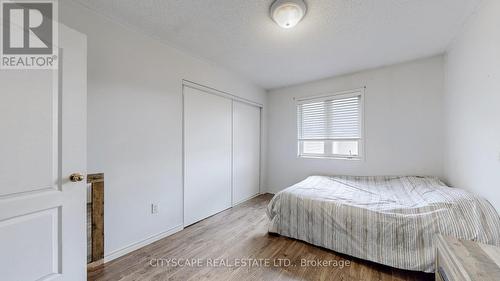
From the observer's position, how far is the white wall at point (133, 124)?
1762 mm

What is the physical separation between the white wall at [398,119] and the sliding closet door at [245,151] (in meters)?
1.08

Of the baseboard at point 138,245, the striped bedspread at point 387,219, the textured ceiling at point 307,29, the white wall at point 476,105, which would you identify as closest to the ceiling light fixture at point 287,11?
the textured ceiling at point 307,29

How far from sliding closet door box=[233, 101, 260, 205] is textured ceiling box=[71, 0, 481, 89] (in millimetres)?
1012

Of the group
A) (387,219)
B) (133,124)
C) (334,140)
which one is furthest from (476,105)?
(133,124)

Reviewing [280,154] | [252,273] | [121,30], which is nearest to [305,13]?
[121,30]

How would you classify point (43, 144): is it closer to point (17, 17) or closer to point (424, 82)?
point (17, 17)

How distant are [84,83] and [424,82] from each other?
3.96 m

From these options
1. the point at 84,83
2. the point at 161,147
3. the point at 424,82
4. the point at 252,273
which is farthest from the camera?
the point at 424,82

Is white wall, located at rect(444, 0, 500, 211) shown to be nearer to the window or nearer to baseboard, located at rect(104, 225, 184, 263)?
the window

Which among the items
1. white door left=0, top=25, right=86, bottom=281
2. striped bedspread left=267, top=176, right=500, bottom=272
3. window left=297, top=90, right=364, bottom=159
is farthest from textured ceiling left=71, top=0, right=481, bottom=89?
striped bedspread left=267, top=176, right=500, bottom=272

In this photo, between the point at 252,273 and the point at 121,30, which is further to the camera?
the point at 121,30

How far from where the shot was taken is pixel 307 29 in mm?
2012

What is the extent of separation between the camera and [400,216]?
68.1 inches

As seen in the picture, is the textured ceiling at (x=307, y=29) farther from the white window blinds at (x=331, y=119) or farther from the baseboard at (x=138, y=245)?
the baseboard at (x=138, y=245)
